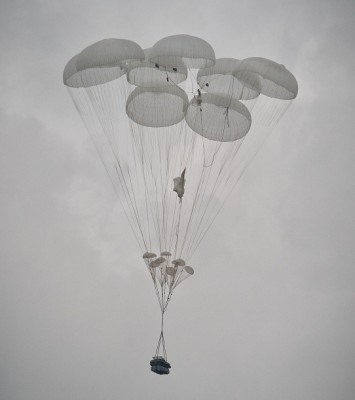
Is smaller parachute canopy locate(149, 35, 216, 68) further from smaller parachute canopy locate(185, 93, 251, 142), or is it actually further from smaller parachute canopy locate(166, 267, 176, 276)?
smaller parachute canopy locate(166, 267, 176, 276)

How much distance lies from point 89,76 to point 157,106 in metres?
3.21

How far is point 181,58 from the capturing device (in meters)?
18.4

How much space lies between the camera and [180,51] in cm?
1736

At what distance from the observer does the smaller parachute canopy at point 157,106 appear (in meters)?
20.0

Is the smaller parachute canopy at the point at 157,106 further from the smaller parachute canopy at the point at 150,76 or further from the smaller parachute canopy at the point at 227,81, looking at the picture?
the smaller parachute canopy at the point at 227,81

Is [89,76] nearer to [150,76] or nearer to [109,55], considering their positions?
[109,55]

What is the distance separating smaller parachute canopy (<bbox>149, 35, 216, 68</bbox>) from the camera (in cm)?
1736

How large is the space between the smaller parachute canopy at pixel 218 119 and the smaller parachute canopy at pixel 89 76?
3.59 m

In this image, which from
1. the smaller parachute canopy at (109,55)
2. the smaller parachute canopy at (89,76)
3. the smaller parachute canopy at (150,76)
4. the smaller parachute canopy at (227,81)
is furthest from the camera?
the smaller parachute canopy at (150,76)

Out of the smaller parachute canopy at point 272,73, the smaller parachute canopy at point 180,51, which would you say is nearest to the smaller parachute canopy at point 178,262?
the smaller parachute canopy at point 180,51

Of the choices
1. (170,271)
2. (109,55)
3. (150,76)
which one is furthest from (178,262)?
(109,55)

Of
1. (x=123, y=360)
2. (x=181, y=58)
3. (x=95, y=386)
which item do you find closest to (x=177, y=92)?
(x=181, y=58)

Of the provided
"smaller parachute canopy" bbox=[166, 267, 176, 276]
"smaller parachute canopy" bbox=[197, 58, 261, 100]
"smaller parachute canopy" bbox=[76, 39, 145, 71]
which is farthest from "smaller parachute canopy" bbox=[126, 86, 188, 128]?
"smaller parachute canopy" bbox=[166, 267, 176, 276]

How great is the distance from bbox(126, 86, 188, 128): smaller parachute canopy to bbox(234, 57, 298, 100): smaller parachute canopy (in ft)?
9.94
